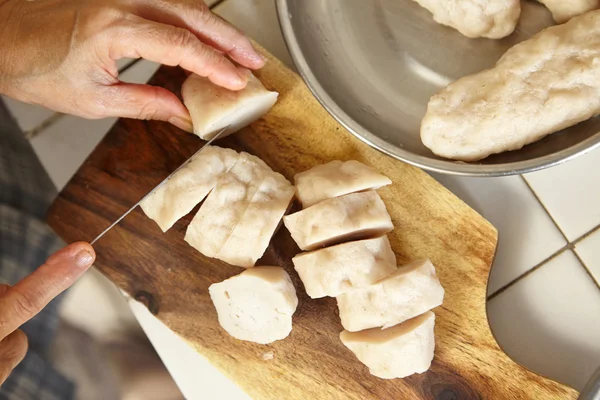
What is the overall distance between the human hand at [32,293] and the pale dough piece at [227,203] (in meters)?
0.27

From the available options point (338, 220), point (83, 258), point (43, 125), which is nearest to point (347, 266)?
point (338, 220)

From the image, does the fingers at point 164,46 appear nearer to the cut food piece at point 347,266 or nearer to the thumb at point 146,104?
the thumb at point 146,104

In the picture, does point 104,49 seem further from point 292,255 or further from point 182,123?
point 292,255

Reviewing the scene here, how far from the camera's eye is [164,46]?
1386 millimetres

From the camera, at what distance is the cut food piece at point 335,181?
4.89ft

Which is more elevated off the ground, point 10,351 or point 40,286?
point 40,286

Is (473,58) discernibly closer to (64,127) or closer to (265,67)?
(265,67)

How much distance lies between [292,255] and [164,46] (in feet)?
1.97

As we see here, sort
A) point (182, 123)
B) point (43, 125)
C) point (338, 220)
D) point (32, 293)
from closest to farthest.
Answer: point (32, 293), point (338, 220), point (182, 123), point (43, 125)

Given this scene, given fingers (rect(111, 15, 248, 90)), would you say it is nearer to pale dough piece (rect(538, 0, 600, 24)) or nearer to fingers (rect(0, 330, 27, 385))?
fingers (rect(0, 330, 27, 385))

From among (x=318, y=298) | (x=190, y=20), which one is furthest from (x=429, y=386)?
(x=190, y=20)

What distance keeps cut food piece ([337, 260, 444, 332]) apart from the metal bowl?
294 mm

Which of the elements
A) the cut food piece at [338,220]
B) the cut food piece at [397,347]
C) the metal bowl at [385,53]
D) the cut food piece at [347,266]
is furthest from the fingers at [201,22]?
the cut food piece at [397,347]

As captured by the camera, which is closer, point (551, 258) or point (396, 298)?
point (396, 298)
